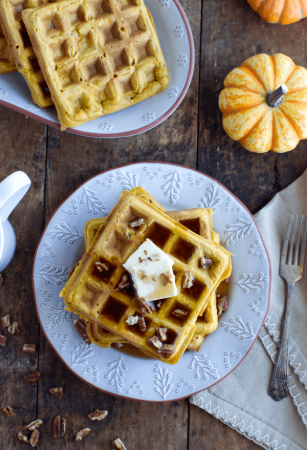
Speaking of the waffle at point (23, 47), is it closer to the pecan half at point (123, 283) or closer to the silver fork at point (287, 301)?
the pecan half at point (123, 283)

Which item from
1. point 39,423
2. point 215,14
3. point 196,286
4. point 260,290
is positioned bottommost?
point 39,423

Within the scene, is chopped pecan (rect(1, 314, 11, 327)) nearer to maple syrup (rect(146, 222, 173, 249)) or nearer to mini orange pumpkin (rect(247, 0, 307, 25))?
maple syrup (rect(146, 222, 173, 249))

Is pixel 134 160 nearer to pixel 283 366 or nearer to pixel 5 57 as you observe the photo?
pixel 5 57

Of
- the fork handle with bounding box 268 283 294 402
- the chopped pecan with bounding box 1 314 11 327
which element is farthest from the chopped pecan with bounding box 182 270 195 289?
the chopped pecan with bounding box 1 314 11 327

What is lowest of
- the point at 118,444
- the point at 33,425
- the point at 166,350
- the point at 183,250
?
the point at 118,444

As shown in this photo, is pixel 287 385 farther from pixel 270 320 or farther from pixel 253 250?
pixel 253 250

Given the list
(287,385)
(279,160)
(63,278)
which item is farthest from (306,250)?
(63,278)

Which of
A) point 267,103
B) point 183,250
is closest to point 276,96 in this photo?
point 267,103
